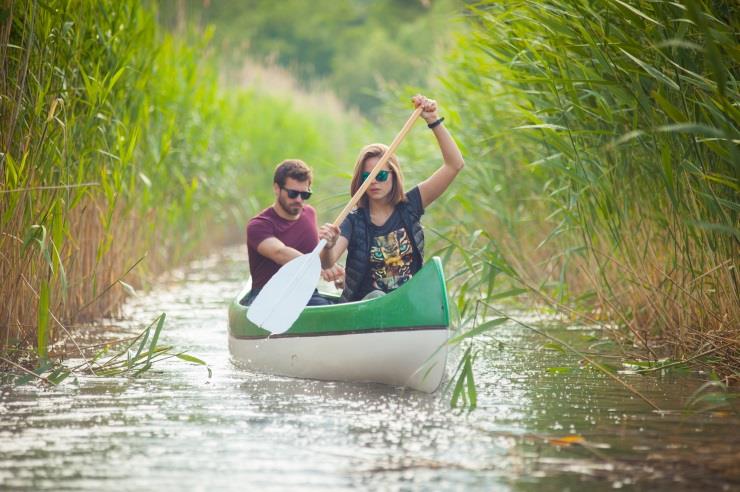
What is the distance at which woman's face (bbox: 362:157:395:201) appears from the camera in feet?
20.1

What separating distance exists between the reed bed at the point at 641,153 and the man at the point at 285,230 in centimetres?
92

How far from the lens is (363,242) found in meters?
6.12

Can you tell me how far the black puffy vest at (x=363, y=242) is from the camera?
20.1 ft

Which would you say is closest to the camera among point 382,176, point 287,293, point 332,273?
point 382,176

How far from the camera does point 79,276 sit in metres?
7.58

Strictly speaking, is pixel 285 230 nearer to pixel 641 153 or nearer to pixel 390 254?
pixel 390 254

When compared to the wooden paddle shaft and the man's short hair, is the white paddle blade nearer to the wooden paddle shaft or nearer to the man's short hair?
Answer: the wooden paddle shaft

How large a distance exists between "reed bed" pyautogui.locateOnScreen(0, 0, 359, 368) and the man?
82 cm

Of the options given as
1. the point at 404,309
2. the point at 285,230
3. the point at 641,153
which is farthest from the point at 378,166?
the point at 641,153

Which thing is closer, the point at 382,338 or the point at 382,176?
→ the point at 382,338

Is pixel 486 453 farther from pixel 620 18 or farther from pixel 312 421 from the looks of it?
pixel 620 18

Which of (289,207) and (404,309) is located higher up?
(289,207)

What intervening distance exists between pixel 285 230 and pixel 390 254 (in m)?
0.91

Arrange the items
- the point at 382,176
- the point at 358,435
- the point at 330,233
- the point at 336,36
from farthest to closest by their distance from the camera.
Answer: the point at 336,36 < the point at 382,176 < the point at 330,233 < the point at 358,435
